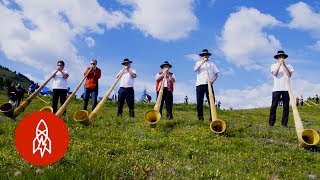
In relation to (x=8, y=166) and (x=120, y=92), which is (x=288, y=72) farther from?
(x=8, y=166)

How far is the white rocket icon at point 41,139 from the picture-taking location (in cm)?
616

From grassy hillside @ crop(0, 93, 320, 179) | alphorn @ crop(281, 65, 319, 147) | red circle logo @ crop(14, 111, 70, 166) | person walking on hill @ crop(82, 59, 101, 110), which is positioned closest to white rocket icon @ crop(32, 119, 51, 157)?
red circle logo @ crop(14, 111, 70, 166)

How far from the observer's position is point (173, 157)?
12.3 m

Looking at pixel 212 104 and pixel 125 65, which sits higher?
pixel 125 65

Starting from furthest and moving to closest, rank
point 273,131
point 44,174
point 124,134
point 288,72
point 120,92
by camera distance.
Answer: point 120,92 < point 288,72 < point 273,131 < point 124,134 < point 44,174

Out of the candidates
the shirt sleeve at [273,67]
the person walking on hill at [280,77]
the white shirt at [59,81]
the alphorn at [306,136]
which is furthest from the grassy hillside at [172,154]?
the white shirt at [59,81]

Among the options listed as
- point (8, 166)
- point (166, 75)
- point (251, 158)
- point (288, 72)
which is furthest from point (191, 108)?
point (8, 166)

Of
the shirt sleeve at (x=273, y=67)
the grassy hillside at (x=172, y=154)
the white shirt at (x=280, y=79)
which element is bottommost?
the grassy hillside at (x=172, y=154)

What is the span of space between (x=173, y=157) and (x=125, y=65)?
30.2ft

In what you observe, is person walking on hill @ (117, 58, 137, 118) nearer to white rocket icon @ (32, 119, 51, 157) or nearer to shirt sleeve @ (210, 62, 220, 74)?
shirt sleeve @ (210, 62, 220, 74)

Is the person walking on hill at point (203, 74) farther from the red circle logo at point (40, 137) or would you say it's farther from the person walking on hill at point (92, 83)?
the red circle logo at point (40, 137)

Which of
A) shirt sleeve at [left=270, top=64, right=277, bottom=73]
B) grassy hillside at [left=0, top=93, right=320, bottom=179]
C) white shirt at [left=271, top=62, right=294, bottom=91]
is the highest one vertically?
shirt sleeve at [left=270, top=64, right=277, bottom=73]

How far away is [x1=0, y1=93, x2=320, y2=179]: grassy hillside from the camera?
9602mm

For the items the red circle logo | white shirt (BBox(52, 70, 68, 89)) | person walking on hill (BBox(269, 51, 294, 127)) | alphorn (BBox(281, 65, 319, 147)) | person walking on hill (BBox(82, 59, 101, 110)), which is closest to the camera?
the red circle logo
